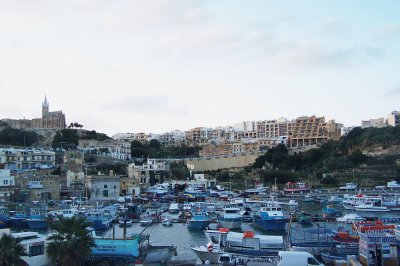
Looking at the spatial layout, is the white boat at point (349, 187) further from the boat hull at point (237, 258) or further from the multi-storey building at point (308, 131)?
the boat hull at point (237, 258)

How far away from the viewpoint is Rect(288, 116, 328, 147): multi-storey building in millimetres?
82062

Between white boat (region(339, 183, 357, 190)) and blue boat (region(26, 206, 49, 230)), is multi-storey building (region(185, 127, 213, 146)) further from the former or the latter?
blue boat (region(26, 206, 49, 230))

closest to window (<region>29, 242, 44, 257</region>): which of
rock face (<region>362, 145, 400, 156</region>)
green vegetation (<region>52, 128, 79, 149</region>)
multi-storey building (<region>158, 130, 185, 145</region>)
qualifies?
green vegetation (<region>52, 128, 79, 149</region>)

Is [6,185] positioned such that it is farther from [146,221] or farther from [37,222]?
[146,221]

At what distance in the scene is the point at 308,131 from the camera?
274 ft

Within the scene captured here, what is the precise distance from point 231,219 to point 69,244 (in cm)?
1612

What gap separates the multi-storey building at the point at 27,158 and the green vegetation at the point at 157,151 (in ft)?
63.5

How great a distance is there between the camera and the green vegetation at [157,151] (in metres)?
69.9

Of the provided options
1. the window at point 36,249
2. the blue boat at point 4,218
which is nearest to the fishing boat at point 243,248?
the window at point 36,249

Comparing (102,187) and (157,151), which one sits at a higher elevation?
(157,151)

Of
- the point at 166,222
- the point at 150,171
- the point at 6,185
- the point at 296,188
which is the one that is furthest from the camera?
the point at 150,171

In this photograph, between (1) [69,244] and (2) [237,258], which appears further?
(2) [237,258]

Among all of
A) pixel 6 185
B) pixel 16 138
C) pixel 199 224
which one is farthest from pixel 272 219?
pixel 16 138

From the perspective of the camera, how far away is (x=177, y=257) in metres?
18.3
